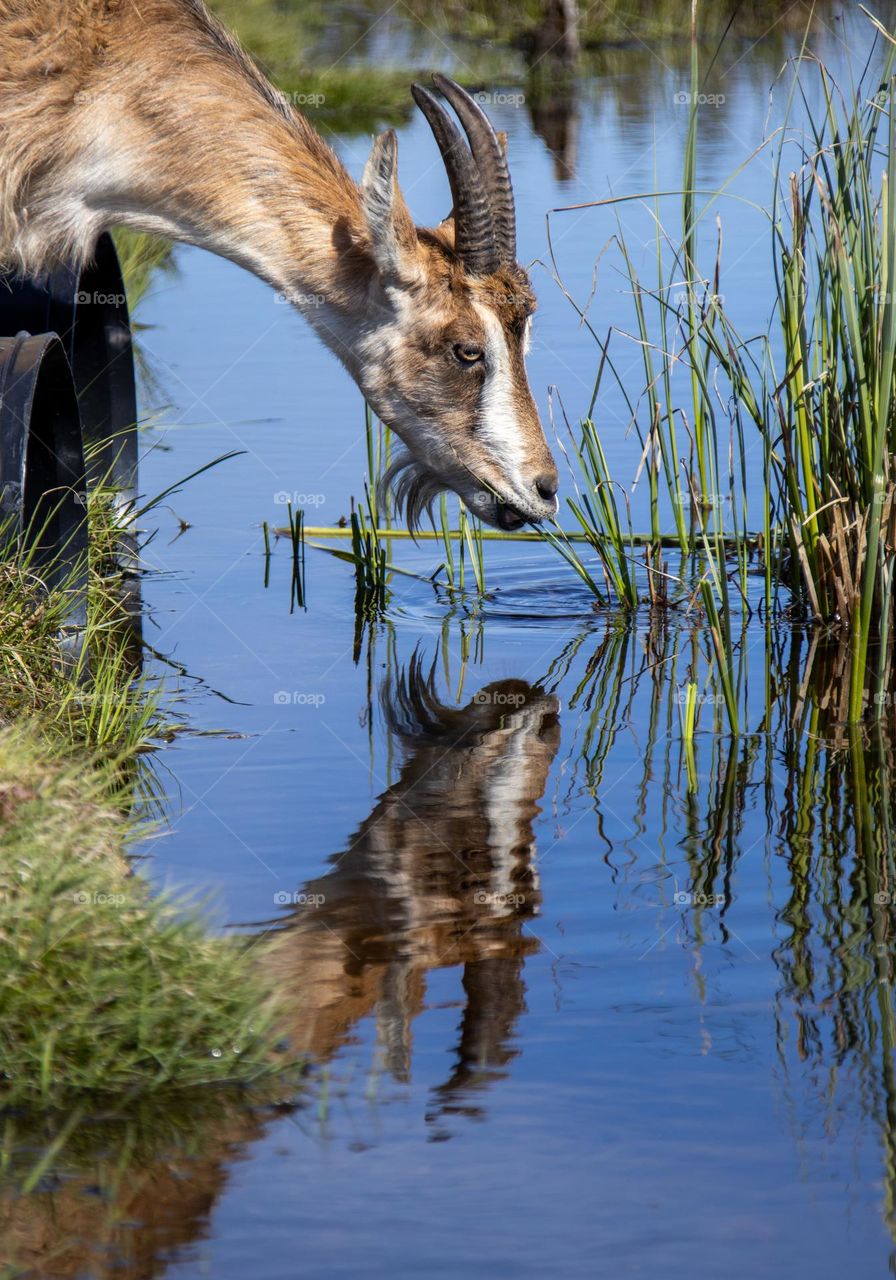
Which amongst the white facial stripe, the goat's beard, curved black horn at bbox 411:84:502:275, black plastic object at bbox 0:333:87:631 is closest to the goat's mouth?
the white facial stripe

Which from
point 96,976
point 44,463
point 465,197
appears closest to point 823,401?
point 465,197

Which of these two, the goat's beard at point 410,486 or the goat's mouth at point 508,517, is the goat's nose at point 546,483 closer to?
the goat's mouth at point 508,517

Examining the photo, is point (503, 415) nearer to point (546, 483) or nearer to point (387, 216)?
point (546, 483)

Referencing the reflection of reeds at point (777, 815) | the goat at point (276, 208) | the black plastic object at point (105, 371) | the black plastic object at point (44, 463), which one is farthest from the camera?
the black plastic object at point (105, 371)

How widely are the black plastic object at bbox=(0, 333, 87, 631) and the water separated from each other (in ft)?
1.90

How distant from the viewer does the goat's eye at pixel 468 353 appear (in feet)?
22.0

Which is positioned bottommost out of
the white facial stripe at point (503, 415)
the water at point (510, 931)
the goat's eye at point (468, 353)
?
the water at point (510, 931)

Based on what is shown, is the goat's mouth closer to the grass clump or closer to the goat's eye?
the goat's eye

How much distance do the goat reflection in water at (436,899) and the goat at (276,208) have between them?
98cm

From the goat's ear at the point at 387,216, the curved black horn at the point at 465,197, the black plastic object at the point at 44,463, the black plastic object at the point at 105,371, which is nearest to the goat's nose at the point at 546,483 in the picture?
the curved black horn at the point at 465,197

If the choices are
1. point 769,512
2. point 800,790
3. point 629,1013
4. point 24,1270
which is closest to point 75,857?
point 24,1270

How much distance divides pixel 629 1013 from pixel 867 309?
3.26 meters

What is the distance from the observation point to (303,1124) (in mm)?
3902

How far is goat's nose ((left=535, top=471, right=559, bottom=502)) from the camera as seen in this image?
670 centimetres
